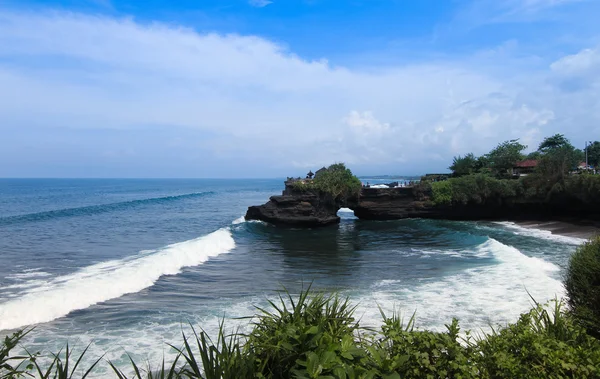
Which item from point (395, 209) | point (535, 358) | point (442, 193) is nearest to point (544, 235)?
point (442, 193)

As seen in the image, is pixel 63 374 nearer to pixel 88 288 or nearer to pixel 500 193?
pixel 88 288

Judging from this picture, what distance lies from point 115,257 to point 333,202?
19.2 meters

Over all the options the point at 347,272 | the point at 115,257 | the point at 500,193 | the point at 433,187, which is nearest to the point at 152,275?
the point at 115,257

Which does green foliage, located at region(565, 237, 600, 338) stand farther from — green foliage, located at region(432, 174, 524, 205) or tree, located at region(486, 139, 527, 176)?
Result: tree, located at region(486, 139, 527, 176)

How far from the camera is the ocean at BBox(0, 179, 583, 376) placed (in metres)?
11.0

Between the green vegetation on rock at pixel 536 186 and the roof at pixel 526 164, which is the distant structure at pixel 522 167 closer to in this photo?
the roof at pixel 526 164

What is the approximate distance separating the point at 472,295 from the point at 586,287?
6675 millimetres

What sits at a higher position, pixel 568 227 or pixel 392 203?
pixel 392 203

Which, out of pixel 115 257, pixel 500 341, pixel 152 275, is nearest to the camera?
pixel 500 341

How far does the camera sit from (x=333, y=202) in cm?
3556

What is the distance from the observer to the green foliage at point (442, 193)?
35.6 m

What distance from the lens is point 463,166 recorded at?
43719 millimetres

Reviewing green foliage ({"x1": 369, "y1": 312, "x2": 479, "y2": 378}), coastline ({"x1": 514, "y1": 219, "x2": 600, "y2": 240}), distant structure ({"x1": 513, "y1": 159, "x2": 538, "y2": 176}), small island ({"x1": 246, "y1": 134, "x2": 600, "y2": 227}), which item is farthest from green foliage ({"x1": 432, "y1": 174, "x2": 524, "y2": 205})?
green foliage ({"x1": 369, "y1": 312, "x2": 479, "y2": 378})

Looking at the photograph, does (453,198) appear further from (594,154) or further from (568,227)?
(594,154)
